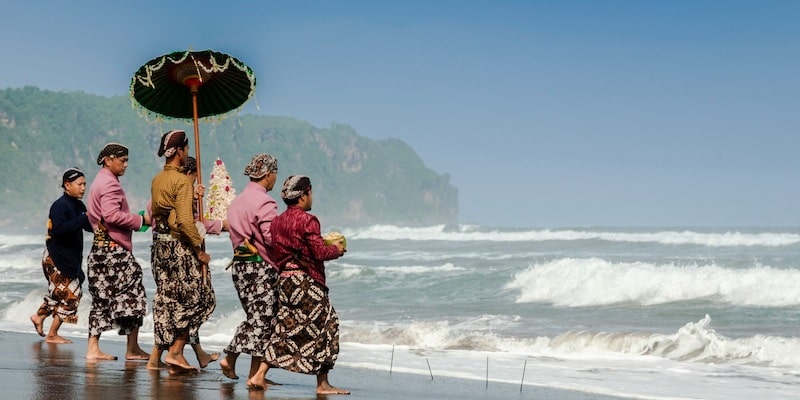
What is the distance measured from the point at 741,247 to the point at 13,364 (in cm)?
4477

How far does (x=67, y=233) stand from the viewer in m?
8.42

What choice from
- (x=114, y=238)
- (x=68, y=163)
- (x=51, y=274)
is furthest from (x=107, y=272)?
(x=68, y=163)

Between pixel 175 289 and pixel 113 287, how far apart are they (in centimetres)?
104

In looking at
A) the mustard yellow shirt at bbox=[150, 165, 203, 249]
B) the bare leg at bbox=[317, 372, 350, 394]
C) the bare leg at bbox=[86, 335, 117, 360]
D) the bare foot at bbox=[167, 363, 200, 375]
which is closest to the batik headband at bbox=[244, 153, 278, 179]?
the mustard yellow shirt at bbox=[150, 165, 203, 249]

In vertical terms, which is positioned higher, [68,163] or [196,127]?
[68,163]

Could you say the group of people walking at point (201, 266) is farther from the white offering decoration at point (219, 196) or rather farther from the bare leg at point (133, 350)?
the white offering decoration at point (219, 196)

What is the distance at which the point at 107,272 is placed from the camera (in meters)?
7.69

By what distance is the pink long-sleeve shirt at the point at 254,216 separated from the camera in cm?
658

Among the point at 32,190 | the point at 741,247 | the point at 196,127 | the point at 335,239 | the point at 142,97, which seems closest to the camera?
the point at 335,239

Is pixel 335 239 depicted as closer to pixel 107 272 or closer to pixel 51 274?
pixel 107 272

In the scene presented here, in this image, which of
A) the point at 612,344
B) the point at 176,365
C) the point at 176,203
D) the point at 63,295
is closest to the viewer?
the point at 176,203

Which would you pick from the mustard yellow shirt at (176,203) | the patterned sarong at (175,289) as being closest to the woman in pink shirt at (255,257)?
the mustard yellow shirt at (176,203)

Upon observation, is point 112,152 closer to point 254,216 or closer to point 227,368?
point 254,216

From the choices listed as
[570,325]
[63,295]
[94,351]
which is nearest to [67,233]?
[63,295]
